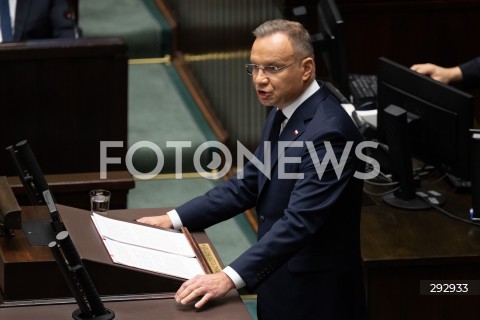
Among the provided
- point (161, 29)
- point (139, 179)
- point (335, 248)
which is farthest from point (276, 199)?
→ point (161, 29)

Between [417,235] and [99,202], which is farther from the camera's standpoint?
[417,235]

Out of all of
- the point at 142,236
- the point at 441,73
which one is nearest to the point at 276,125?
the point at 142,236

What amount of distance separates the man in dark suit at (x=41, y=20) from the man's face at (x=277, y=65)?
87.2 inches

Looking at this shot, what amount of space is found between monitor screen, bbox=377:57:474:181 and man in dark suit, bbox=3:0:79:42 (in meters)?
1.53

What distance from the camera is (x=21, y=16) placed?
512 centimetres

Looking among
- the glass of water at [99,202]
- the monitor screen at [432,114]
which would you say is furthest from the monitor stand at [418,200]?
the glass of water at [99,202]

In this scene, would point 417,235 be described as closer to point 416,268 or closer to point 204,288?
point 416,268

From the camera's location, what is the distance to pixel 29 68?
4562 millimetres

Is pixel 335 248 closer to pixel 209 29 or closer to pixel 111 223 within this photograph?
pixel 111 223

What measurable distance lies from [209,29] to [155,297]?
143 inches

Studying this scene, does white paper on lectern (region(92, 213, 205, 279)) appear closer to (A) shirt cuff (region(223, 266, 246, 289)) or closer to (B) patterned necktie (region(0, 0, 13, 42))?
(A) shirt cuff (region(223, 266, 246, 289))

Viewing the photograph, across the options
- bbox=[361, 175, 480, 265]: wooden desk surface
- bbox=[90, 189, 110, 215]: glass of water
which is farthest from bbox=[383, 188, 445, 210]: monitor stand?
bbox=[90, 189, 110, 215]: glass of water

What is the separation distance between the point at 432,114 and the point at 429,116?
22mm

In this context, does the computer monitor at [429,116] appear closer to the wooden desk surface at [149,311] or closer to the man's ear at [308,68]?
the man's ear at [308,68]
